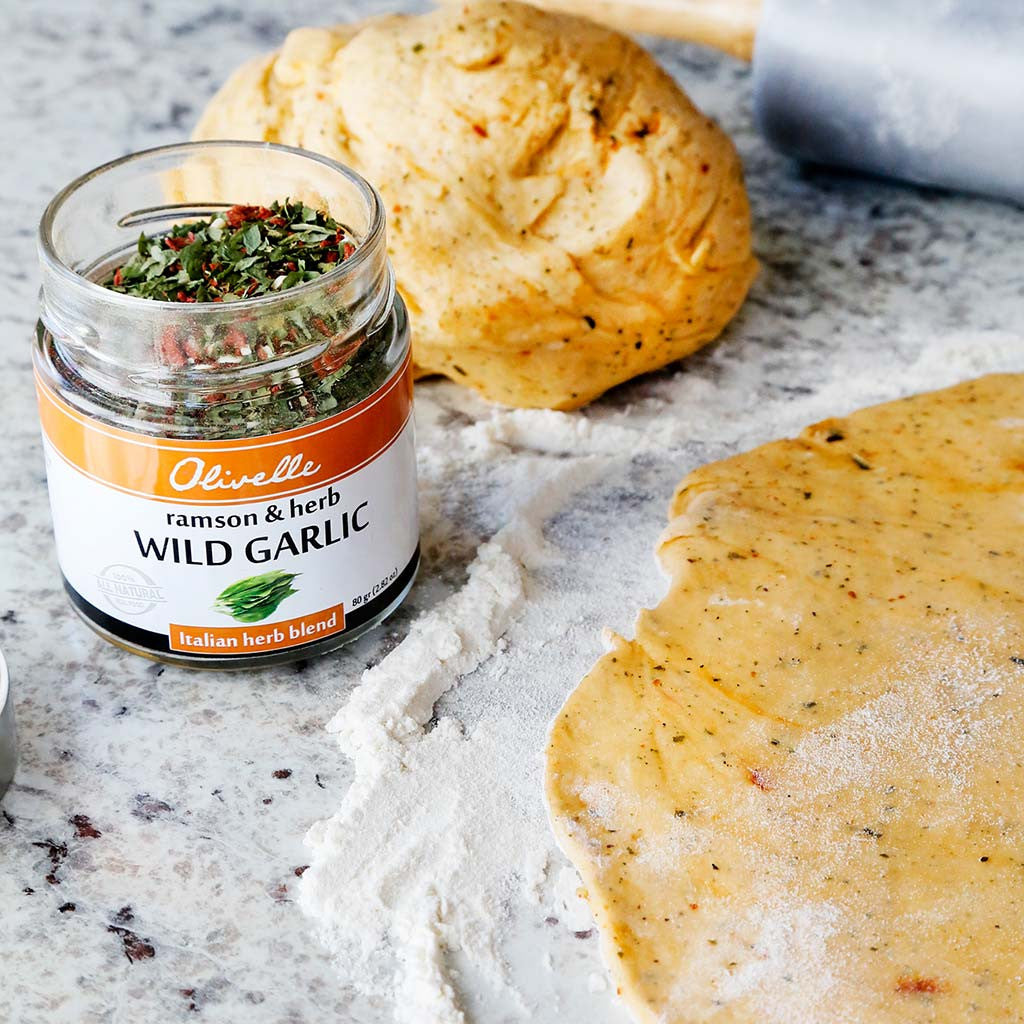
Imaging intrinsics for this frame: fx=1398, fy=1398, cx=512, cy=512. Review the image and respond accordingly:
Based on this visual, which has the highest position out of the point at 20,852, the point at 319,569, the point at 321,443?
the point at 321,443

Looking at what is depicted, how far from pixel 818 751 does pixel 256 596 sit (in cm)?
50

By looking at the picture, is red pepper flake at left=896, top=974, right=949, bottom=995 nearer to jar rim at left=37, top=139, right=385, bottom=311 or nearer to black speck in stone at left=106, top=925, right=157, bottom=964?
black speck in stone at left=106, top=925, right=157, bottom=964

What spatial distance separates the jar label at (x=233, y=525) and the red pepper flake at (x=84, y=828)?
163 mm

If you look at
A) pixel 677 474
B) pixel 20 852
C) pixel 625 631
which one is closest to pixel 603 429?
pixel 677 474

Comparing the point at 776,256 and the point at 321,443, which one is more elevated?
the point at 321,443

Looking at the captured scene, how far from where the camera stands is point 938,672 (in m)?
1.25

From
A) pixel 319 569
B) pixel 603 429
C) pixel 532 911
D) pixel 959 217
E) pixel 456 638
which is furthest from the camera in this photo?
pixel 959 217

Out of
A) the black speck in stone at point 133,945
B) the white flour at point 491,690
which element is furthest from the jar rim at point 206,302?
the black speck in stone at point 133,945

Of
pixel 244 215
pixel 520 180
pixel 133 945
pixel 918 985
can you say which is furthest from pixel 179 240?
pixel 918 985

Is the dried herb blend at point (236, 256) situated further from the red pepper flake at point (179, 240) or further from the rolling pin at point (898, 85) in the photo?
the rolling pin at point (898, 85)

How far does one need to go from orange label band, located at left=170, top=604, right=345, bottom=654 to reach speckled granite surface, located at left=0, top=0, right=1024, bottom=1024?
74mm

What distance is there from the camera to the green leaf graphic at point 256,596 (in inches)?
47.4

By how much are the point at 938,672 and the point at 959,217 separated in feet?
3.20

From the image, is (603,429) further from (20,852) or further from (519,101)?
(20,852)
